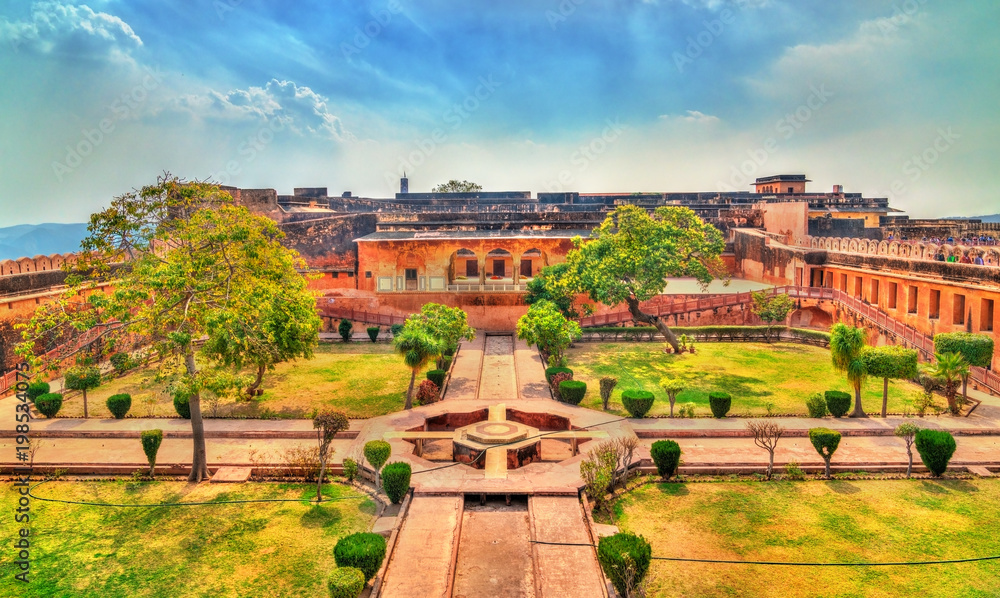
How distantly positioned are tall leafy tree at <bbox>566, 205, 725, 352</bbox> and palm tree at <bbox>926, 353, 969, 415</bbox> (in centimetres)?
839

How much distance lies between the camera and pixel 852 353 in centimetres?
1588

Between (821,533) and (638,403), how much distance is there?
582cm

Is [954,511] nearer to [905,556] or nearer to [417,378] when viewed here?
[905,556]

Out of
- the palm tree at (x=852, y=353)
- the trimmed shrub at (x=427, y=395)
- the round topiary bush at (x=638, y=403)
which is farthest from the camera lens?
the trimmed shrub at (x=427, y=395)

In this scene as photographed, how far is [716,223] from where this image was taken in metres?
35.0

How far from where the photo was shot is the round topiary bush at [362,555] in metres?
8.19

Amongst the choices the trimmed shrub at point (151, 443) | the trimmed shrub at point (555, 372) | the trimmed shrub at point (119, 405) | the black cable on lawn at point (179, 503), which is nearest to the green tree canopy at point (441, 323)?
the trimmed shrub at point (555, 372)

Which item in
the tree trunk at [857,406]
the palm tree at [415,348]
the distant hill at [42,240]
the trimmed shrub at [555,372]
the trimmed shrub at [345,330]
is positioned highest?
the distant hill at [42,240]

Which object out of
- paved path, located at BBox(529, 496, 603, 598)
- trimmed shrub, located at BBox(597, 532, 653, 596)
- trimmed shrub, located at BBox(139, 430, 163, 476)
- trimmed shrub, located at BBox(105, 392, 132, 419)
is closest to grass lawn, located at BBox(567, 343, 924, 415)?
paved path, located at BBox(529, 496, 603, 598)

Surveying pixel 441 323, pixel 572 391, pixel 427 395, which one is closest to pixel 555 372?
pixel 572 391

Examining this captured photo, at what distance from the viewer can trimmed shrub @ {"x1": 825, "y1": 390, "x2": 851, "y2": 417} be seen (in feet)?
50.9

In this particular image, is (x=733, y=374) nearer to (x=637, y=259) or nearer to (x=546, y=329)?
(x=637, y=259)

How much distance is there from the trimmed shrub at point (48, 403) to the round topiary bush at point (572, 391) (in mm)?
12615

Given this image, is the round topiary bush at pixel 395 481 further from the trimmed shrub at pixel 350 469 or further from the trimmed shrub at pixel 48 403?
the trimmed shrub at pixel 48 403
